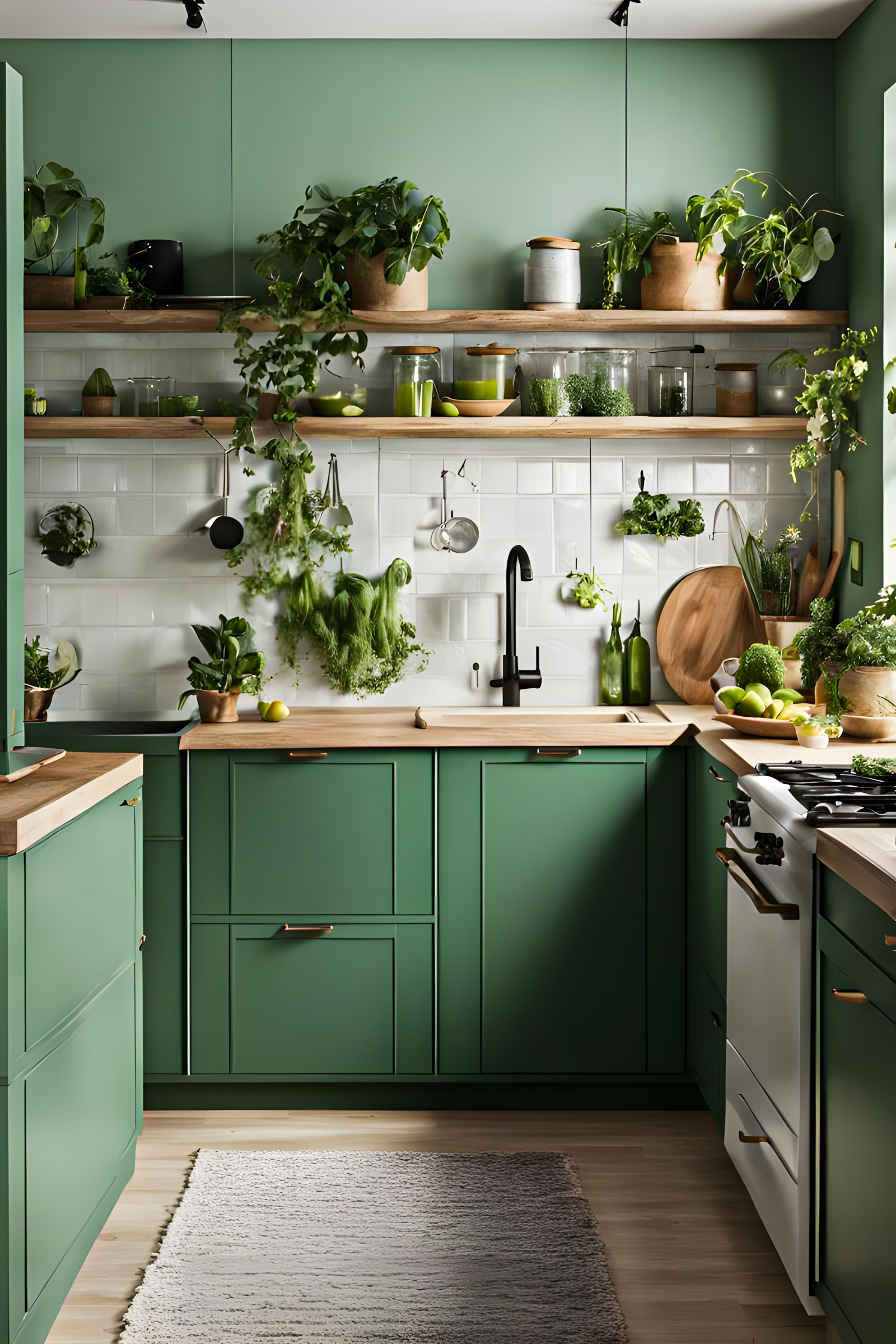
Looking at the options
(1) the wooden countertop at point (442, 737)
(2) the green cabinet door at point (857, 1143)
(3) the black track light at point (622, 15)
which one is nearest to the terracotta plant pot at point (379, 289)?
(3) the black track light at point (622, 15)

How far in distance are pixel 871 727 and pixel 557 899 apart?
96 cm

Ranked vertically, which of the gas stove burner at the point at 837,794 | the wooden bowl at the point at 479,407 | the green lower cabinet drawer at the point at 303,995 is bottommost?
the green lower cabinet drawer at the point at 303,995

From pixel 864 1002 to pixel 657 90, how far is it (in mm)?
2934

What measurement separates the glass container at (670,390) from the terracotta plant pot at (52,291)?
1.77 meters

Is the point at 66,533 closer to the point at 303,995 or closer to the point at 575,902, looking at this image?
the point at 303,995

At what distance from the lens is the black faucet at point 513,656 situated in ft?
11.7

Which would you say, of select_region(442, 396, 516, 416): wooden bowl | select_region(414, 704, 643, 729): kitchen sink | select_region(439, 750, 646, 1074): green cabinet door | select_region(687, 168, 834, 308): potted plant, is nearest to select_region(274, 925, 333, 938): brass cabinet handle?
select_region(439, 750, 646, 1074): green cabinet door

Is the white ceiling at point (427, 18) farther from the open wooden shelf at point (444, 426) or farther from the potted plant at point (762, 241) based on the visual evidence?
the open wooden shelf at point (444, 426)

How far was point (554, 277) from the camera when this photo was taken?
3512mm

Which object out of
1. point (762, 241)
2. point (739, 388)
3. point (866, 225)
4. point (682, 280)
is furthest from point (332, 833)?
point (866, 225)

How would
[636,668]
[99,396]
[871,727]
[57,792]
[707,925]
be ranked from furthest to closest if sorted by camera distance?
[636,668]
[99,396]
[707,925]
[871,727]
[57,792]

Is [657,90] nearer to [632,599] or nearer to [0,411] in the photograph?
[632,599]

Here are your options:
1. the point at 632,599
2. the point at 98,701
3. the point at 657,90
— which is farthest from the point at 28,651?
the point at 657,90

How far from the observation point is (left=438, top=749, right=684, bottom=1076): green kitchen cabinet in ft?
10.7
